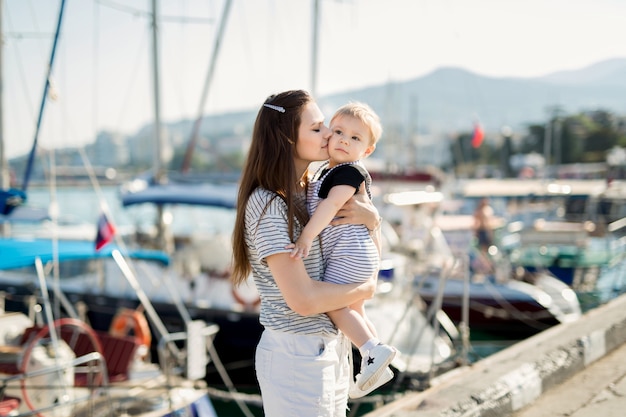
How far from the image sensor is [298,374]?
82.8 inches

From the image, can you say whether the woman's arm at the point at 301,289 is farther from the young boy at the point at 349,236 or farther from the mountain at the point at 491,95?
the mountain at the point at 491,95

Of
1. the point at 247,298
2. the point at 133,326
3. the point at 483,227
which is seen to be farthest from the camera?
the point at 483,227

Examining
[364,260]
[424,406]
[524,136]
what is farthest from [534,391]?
[524,136]

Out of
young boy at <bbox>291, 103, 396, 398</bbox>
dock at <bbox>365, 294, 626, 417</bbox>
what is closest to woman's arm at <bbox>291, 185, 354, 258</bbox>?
young boy at <bbox>291, 103, 396, 398</bbox>

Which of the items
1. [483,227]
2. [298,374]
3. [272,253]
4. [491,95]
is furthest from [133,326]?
[491,95]

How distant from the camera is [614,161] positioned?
917 inches

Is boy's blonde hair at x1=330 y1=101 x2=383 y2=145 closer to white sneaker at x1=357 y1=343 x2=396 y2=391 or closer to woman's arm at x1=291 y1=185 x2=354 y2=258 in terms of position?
woman's arm at x1=291 y1=185 x2=354 y2=258

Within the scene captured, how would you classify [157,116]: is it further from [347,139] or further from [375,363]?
[375,363]

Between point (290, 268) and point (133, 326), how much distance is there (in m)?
7.99

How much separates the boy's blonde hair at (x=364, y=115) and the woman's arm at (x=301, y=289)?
54cm

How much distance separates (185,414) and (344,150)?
5.10 meters

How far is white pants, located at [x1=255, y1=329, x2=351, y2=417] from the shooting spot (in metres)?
2.10

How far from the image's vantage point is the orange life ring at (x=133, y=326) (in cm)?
891

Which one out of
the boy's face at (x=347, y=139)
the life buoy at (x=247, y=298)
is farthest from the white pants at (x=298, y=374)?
the life buoy at (x=247, y=298)
